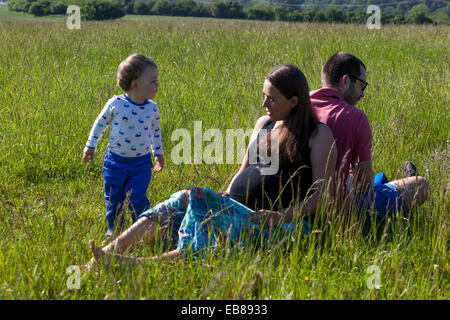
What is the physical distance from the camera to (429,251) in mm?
2695

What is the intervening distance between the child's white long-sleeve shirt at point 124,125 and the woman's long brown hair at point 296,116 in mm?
831

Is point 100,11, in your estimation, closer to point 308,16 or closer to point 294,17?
point 308,16

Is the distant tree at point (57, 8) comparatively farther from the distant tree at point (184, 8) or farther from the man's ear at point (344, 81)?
the man's ear at point (344, 81)

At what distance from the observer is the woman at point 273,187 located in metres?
2.65

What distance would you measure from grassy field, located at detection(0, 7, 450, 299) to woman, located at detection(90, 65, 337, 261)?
0.13 metres

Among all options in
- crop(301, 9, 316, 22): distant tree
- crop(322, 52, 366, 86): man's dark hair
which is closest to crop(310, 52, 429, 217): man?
crop(322, 52, 366, 86): man's dark hair

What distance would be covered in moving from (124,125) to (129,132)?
0.05m

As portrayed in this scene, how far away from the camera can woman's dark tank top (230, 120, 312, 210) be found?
2879 mm

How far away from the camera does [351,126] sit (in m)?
3.04

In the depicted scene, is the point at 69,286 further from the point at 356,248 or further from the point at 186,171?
the point at 186,171

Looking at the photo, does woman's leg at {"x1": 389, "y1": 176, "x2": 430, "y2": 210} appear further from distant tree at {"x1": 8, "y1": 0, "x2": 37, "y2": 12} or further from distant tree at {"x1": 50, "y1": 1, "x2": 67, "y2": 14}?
distant tree at {"x1": 8, "y1": 0, "x2": 37, "y2": 12}

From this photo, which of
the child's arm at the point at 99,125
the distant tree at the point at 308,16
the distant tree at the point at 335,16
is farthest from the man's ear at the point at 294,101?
the distant tree at the point at 308,16

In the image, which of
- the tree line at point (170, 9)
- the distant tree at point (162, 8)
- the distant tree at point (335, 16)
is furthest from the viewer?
the distant tree at point (162, 8)
